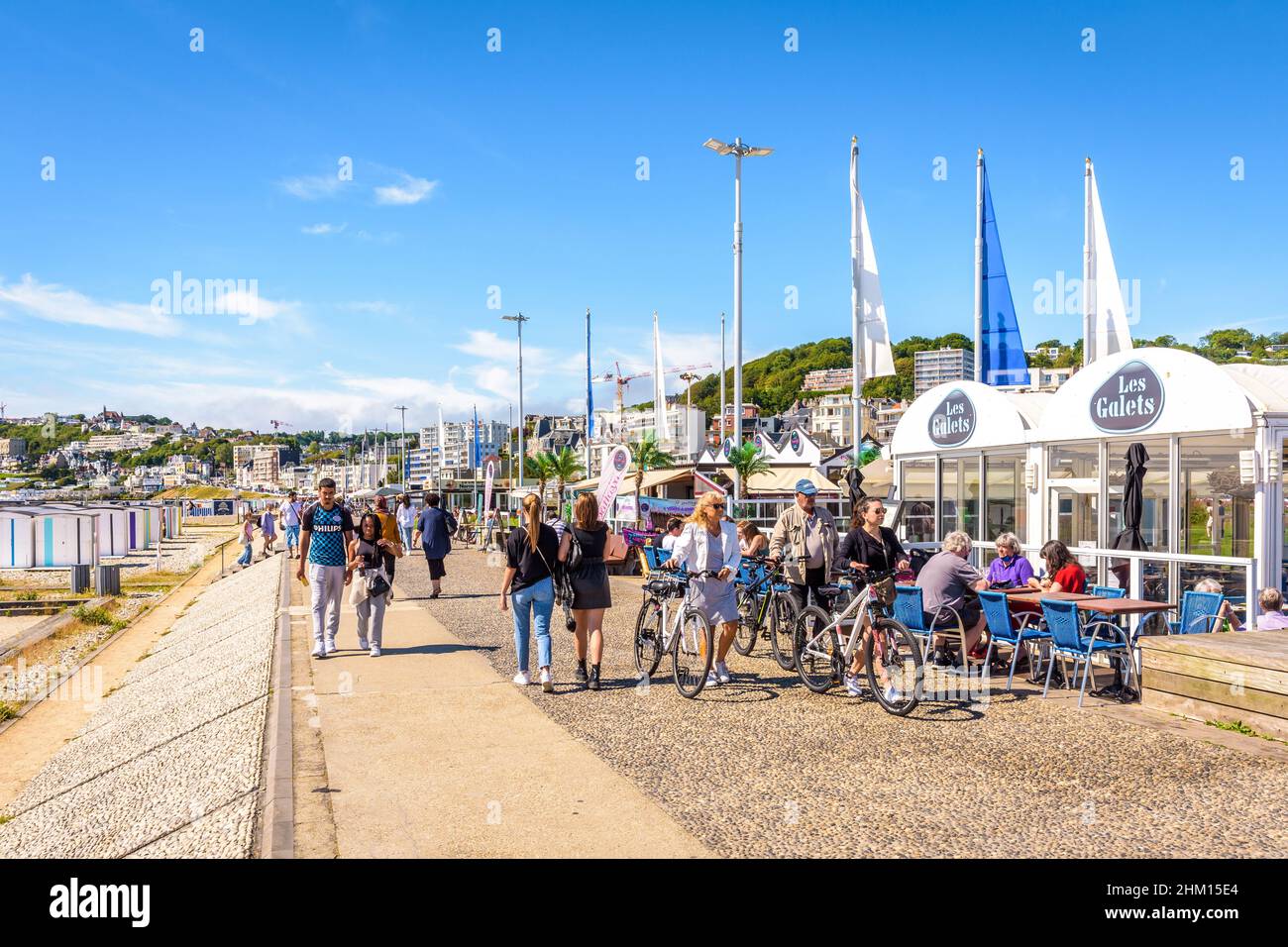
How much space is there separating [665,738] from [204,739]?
3.76m

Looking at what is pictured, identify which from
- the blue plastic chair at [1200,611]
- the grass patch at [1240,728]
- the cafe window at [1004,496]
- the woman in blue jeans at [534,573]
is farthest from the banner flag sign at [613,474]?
the grass patch at [1240,728]

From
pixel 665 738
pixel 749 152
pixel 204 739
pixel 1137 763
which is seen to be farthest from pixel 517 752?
pixel 749 152

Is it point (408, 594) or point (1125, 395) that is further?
point (408, 594)

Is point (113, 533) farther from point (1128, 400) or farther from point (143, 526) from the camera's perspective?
point (1128, 400)

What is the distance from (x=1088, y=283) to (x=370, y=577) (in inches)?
594

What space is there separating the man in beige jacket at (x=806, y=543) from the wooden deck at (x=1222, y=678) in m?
2.65

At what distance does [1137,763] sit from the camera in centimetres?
602

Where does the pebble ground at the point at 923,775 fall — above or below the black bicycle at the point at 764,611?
below

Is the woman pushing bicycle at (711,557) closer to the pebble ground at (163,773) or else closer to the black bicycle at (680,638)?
the black bicycle at (680,638)

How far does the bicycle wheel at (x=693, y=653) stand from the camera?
8102mm

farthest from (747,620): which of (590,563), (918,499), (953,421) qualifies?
(918,499)

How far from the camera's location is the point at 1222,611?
906cm

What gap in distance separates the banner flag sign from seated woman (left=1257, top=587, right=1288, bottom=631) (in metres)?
9.25
